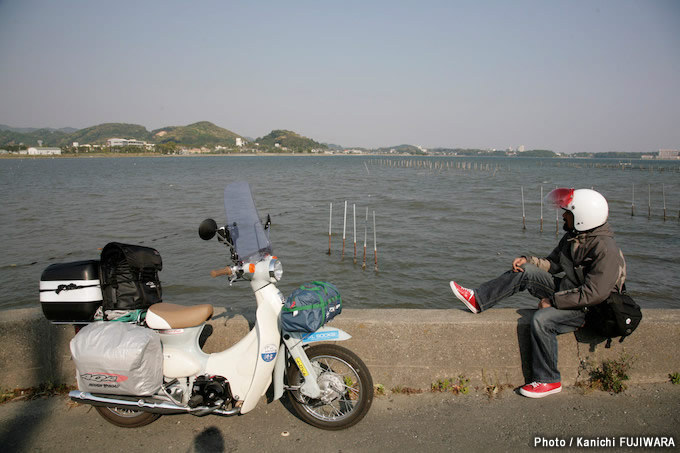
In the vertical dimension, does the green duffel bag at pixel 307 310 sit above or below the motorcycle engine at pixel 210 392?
above

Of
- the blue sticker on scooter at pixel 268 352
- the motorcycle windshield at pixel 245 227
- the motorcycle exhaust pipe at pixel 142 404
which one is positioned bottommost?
the motorcycle exhaust pipe at pixel 142 404

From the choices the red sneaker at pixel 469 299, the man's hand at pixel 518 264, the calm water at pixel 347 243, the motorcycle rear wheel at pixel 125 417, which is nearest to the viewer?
the motorcycle rear wheel at pixel 125 417

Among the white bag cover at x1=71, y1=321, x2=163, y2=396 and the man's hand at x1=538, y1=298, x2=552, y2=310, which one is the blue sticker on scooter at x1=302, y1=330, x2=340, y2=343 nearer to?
the white bag cover at x1=71, y1=321, x2=163, y2=396

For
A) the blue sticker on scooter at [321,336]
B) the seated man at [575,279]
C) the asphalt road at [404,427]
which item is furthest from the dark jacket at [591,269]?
the blue sticker on scooter at [321,336]

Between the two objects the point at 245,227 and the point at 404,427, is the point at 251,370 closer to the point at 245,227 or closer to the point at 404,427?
the point at 245,227

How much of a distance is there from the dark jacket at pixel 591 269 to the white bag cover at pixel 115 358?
11.4ft

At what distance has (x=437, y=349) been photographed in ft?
13.5

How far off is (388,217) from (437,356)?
22.6 meters

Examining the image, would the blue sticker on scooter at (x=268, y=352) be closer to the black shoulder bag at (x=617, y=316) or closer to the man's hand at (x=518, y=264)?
the man's hand at (x=518, y=264)

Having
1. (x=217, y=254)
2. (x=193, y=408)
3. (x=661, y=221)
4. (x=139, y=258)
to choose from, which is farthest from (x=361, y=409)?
(x=661, y=221)

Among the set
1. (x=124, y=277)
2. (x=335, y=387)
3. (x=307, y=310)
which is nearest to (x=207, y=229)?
(x=124, y=277)

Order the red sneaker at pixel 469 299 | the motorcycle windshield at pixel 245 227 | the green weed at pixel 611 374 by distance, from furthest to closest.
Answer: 1. the red sneaker at pixel 469 299
2. the green weed at pixel 611 374
3. the motorcycle windshield at pixel 245 227

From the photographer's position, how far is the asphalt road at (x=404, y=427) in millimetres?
3363

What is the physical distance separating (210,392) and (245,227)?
1.41m
